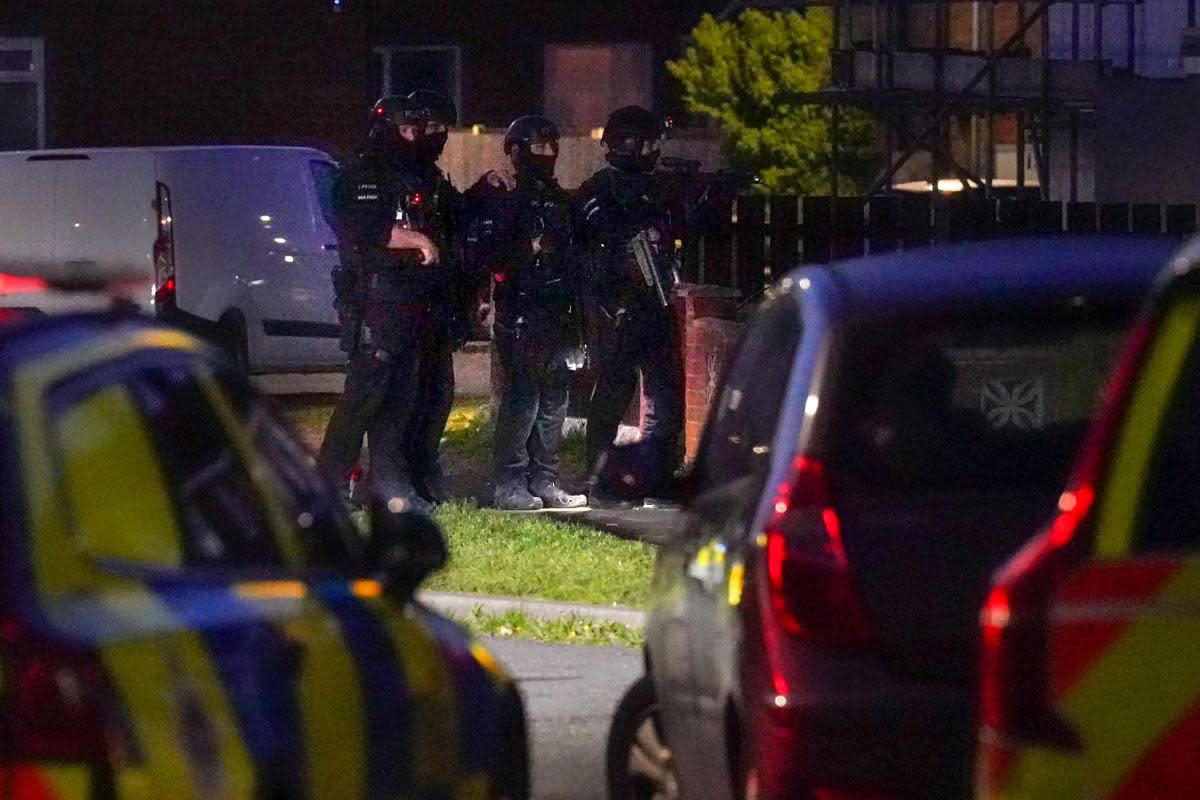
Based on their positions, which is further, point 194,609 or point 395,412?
point 395,412

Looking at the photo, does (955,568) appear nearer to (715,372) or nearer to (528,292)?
(528,292)

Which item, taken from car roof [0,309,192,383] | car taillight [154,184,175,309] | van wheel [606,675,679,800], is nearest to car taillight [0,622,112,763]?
car roof [0,309,192,383]

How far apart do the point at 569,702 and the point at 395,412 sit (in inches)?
163

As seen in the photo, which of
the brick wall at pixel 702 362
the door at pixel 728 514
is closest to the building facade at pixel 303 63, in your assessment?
the brick wall at pixel 702 362

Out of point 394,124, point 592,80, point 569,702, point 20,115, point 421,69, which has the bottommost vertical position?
point 569,702

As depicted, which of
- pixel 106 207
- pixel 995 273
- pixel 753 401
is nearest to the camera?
pixel 995 273

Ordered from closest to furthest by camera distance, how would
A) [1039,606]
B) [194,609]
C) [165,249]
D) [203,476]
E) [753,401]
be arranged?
[1039,606]
[194,609]
[203,476]
[753,401]
[165,249]

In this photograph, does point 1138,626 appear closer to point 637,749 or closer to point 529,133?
point 637,749

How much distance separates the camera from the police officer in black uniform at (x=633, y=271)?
524 inches

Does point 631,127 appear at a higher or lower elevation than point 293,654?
higher

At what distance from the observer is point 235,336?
1917 cm

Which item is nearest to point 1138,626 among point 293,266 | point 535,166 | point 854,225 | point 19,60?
point 535,166

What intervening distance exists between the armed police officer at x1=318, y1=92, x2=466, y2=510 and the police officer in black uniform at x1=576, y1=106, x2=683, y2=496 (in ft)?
2.36

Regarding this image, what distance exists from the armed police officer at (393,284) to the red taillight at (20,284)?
25.4 ft
